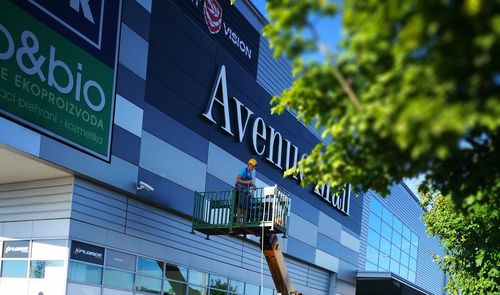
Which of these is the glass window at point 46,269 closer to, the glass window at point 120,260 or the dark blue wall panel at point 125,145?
the glass window at point 120,260

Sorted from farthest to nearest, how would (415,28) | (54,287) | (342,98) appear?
(54,287) < (342,98) < (415,28)

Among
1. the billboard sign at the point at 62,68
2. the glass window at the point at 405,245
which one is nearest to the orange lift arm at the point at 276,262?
the billboard sign at the point at 62,68

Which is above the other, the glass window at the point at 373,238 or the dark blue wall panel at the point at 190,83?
the dark blue wall panel at the point at 190,83

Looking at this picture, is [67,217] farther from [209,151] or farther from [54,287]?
[209,151]

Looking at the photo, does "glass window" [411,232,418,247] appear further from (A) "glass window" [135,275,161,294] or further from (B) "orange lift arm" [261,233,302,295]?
(A) "glass window" [135,275,161,294]

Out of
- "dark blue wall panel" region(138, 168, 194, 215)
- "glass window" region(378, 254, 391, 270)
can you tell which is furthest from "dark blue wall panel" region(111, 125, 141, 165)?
"glass window" region(378, 254, 391, 270)

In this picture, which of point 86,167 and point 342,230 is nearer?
point 86,167

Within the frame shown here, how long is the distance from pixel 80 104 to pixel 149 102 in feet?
9.07

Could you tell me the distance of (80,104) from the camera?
13031 mm

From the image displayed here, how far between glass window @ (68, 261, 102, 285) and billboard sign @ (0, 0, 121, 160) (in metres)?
2.56

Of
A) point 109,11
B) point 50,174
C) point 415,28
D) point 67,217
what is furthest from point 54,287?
point 415,28

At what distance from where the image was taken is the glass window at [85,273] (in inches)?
511

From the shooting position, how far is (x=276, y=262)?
47.3 ft

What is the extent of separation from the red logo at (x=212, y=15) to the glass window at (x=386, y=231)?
22.7m
